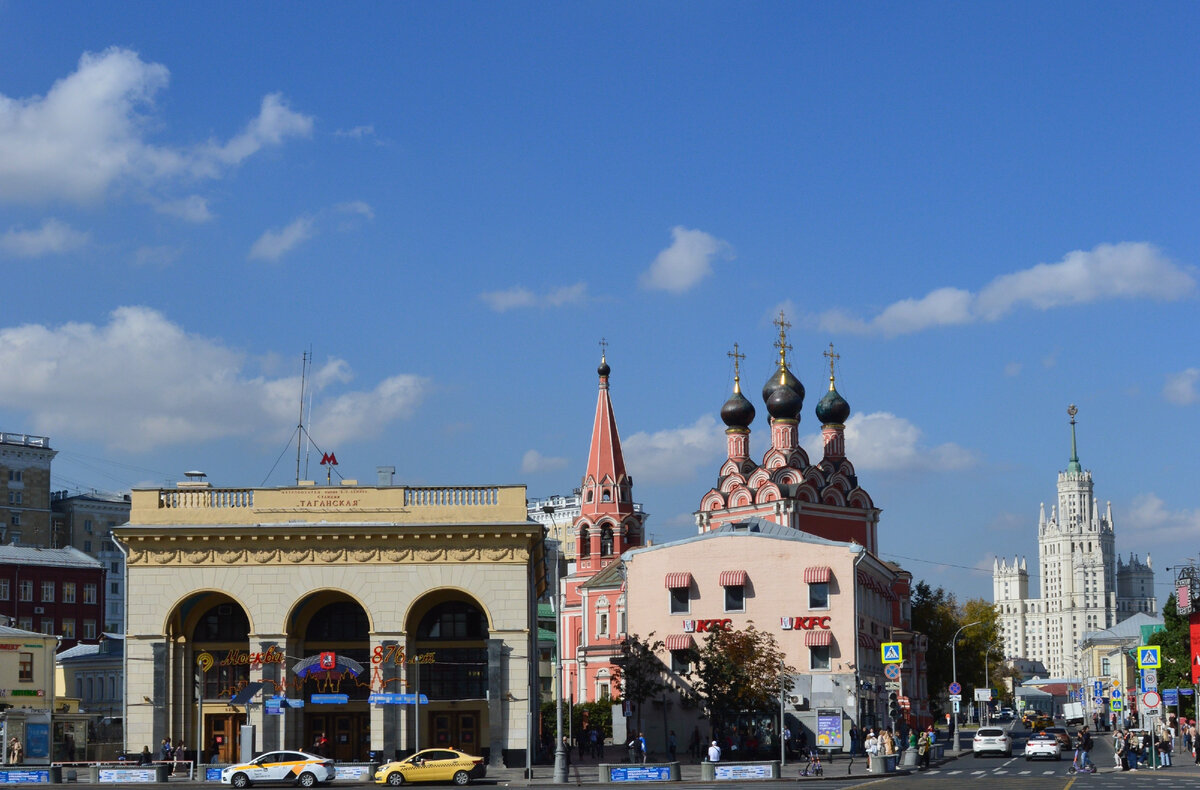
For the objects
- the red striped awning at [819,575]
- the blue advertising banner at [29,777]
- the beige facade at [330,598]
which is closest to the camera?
the blue advertising banner at [29,777]

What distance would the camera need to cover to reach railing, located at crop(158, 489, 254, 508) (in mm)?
57125

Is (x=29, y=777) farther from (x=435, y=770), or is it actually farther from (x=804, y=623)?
(x=804, y=623)

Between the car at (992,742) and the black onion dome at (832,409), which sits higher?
the black onion dome at (832,409)

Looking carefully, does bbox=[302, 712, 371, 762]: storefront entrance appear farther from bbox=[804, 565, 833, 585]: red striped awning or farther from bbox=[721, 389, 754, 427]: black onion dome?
bbox=[721, 389, 754, 427]: black onion dome

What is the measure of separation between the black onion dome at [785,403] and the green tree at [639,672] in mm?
41274

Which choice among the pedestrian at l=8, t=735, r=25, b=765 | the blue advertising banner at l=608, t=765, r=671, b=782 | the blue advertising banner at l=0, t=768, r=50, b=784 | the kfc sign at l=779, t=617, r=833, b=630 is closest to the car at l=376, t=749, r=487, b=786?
the blue advertising banner at l=608, t=765, r=671, b=782

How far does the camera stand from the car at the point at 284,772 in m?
47.4

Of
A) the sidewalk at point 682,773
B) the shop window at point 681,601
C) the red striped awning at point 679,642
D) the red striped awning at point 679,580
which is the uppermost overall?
the red striped awning at point 679,580

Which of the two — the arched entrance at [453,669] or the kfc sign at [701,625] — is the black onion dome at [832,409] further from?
the arched entrance at [453,669]

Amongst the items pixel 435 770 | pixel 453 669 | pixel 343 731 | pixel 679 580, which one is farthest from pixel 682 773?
pixel 679 580

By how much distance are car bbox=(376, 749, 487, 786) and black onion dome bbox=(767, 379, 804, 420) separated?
218 ft

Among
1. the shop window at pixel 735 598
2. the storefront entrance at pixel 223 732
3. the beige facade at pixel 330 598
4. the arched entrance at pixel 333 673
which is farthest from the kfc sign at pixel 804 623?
the storefront entrance at pixel 223 732

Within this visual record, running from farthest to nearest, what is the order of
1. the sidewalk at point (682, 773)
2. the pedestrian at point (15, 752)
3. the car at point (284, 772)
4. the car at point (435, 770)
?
Result: the pedestrian at point (15, 752), the sidewalk at point (682, 773), the car at point (284, 772), the car at point (435, 770)

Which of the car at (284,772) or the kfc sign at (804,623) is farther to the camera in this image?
the kfc sign at (804,623)
